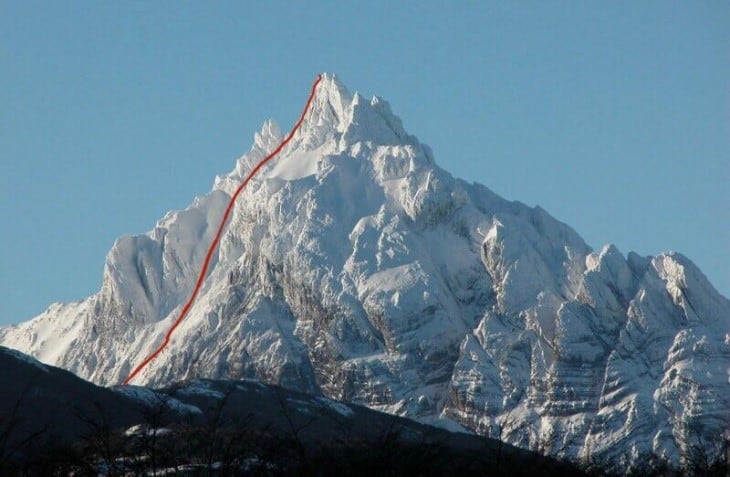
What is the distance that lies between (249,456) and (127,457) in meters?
8.91

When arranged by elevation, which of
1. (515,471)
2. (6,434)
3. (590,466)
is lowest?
(6,434)

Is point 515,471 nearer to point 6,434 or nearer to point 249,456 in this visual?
point 249,456

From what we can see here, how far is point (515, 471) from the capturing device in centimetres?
14638

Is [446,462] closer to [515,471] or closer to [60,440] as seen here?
[515,471]

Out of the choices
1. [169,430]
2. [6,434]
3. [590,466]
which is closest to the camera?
[6,434]

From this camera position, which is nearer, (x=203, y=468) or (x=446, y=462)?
(x=203, y=468)

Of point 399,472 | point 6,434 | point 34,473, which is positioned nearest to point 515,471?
point 399,472

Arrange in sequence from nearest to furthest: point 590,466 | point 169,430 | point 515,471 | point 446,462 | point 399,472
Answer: point 399,472 → point 515,471 → point 446,462 → point 590,466 → point 169,430

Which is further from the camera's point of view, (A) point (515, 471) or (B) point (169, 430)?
(B) point (169, 430)

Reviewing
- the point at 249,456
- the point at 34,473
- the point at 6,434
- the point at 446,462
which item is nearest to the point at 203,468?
the point at 249,456

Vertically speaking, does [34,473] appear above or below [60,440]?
below

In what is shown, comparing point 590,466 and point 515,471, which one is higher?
point 590,466

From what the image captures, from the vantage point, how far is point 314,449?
656 ft

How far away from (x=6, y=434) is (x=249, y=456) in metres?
38.4
